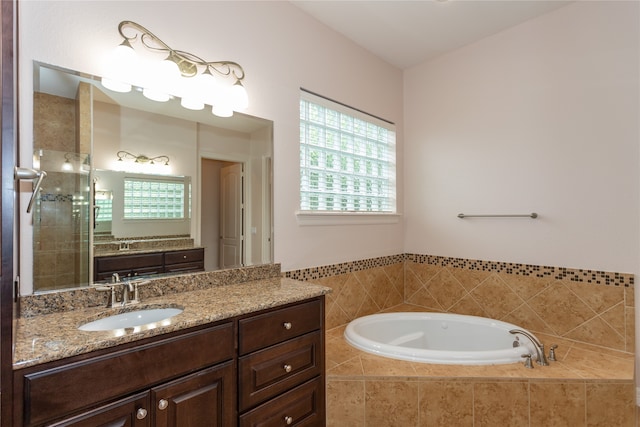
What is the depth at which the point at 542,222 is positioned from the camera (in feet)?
7.82

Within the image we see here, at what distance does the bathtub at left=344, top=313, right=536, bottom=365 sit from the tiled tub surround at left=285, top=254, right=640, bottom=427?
0.12m

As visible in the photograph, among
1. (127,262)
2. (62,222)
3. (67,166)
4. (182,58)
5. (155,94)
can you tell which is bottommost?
(127,262)

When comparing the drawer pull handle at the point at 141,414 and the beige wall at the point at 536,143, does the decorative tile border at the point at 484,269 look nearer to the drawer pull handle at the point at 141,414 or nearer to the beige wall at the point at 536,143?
the beige wall at the point at 536,143

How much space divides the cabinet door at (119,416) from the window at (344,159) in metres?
1.47

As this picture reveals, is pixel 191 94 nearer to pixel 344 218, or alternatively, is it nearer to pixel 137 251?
pixel 137 251

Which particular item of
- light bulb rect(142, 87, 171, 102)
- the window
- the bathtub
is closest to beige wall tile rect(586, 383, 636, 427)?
the bathtub

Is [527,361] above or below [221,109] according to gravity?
below

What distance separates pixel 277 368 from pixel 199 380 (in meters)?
0.38

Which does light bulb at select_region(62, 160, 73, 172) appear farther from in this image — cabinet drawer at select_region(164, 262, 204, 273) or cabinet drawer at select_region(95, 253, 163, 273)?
cabinet drawer at select_region(164, 262, 204, 273)

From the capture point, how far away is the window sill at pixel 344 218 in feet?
7.53

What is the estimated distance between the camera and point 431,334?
2.63 m

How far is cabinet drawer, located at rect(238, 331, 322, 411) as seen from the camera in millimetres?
1348

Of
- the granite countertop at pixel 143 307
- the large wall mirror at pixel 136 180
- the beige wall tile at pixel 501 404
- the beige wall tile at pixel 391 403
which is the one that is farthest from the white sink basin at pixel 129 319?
the beige wall tile at pixel 501 404

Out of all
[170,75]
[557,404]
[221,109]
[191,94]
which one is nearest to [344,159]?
[221,109]
